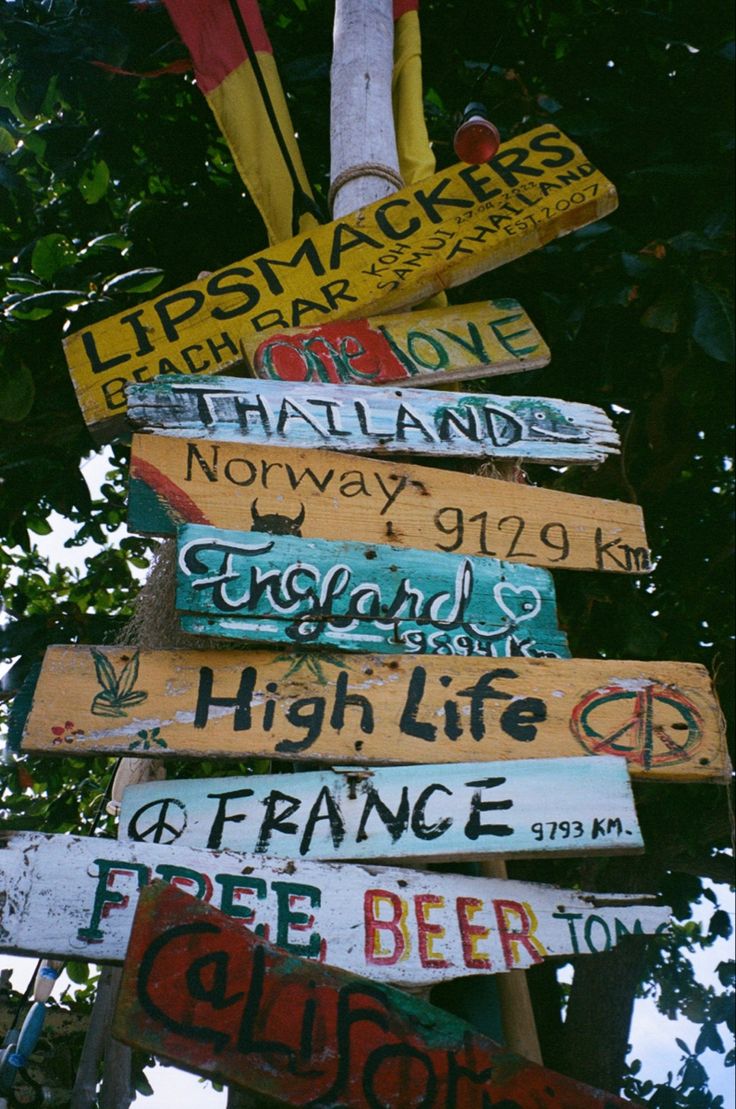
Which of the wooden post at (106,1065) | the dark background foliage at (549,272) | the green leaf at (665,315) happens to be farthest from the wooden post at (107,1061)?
the green leaf at (665,315)

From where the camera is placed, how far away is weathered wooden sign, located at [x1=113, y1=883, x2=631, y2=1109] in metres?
1.36

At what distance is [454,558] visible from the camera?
212 centimetres

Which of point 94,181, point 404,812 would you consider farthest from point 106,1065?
point 94,181

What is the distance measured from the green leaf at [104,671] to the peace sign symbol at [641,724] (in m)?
0.88

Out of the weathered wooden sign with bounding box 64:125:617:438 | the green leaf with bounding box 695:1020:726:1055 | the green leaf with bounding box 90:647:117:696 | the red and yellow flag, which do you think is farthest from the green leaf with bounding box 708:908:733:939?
the green leaf with bounding box 90:647:117:696

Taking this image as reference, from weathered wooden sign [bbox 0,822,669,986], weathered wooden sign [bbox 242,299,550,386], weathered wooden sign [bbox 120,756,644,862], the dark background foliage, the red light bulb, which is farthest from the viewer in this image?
the dark background foliage

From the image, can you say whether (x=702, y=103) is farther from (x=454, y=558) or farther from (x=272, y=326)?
(x=454, y=558)

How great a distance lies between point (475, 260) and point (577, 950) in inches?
67.0

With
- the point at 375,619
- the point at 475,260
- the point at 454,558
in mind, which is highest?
the point at 475,260

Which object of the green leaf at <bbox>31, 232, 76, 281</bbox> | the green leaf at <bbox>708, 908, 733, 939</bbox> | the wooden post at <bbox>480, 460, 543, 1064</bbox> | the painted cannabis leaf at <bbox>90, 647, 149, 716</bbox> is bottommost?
the wooden post at <bbox>480, 460, 543, 1064</bbox>

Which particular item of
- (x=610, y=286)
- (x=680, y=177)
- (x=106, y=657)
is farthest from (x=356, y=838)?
(x=680, y=177)

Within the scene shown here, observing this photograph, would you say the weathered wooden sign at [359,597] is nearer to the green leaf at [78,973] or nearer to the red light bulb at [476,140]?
the red light bulb at [476,140]

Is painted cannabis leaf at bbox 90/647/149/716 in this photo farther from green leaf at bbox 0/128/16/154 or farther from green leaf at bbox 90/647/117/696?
green leaf at bbox 0/128/16/154

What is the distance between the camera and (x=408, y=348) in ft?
8.39
